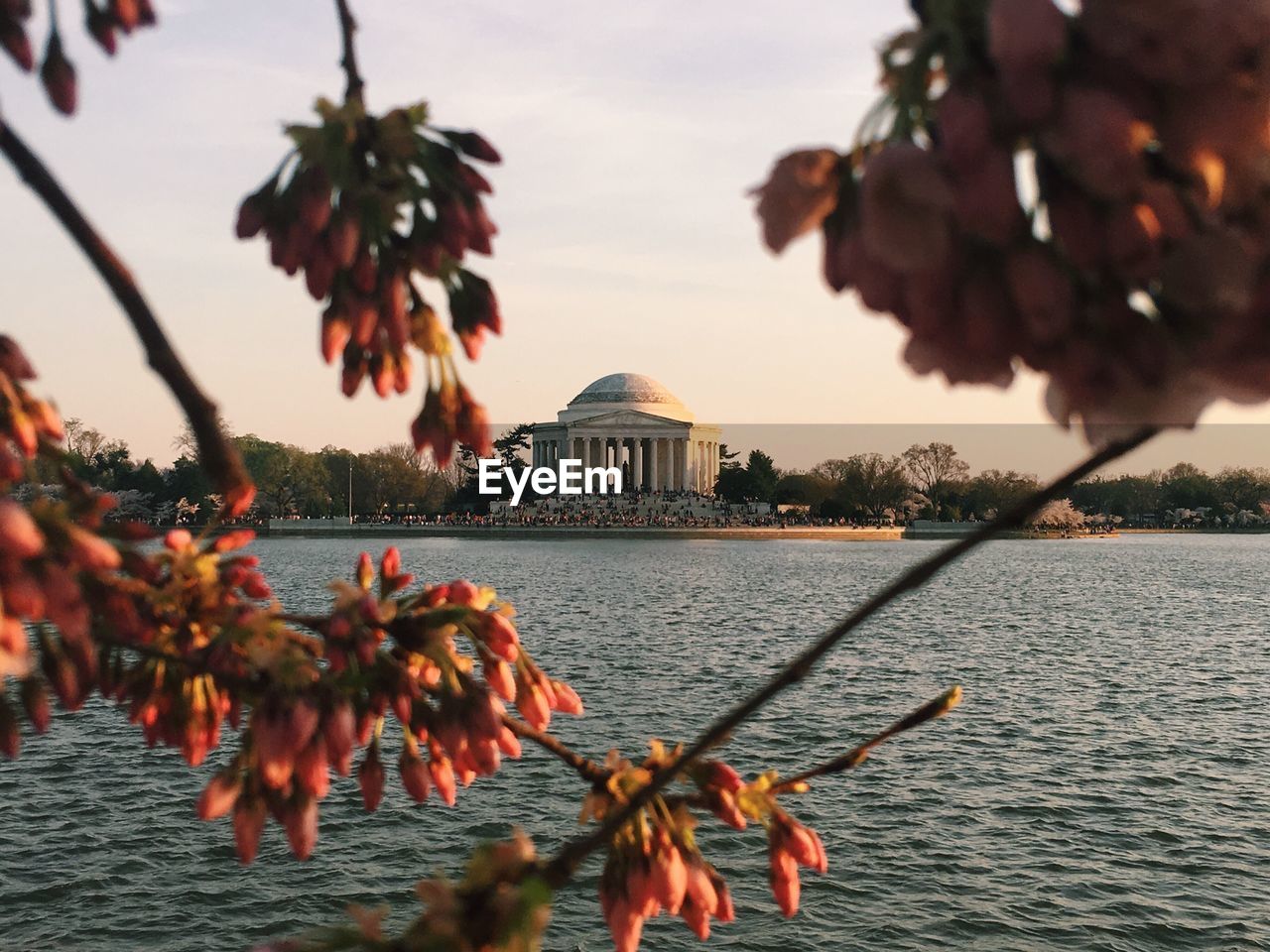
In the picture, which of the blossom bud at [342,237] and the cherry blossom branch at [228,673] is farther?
the cherry blossom branch at [228,673]

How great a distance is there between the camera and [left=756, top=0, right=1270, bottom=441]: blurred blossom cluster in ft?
2.46

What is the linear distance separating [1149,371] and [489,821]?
1626 cm

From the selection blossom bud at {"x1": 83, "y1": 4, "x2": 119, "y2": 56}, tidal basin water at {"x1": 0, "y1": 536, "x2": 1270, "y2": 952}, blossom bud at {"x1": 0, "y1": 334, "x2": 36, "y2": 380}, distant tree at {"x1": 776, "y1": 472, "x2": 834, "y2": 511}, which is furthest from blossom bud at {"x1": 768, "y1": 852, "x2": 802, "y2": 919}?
distant tree at {"x1": 776, "y1": 472, "x2": 834, "y2": 511}

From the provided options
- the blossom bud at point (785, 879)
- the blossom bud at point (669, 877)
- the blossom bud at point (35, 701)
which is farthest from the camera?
the blossom bud at point (785, 879)

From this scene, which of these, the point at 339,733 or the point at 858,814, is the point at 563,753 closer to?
the point at 339,733

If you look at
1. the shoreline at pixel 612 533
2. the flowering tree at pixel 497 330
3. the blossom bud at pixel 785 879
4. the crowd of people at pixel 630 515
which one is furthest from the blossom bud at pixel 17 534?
the crowd of people at pixel 630 515

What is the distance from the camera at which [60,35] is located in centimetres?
164

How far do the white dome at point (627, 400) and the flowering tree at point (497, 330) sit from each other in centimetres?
11266

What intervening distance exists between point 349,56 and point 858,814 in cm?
1662

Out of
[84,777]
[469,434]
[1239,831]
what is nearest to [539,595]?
[84,777]

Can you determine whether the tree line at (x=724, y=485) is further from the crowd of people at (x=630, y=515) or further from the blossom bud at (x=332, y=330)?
the blossom bud at (x=332, y=330)

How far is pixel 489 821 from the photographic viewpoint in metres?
16.1

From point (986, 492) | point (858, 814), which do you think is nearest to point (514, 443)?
point (986, 492)

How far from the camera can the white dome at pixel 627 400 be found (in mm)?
116812
